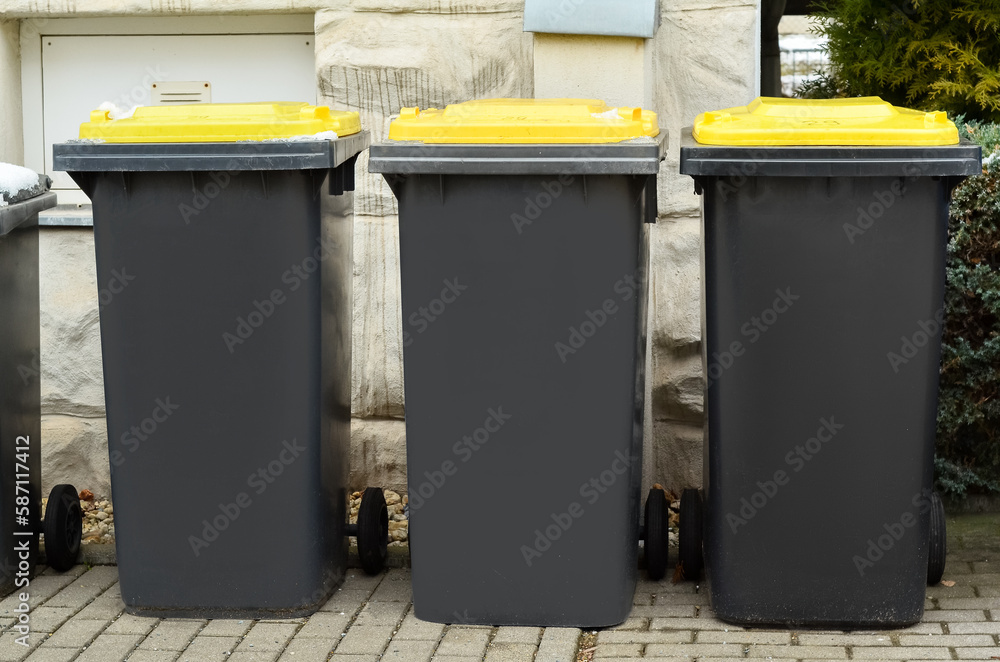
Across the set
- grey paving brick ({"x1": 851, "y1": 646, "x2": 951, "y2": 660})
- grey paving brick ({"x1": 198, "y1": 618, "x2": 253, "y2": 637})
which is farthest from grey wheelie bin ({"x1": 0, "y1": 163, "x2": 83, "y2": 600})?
grey paving brick ({"x1": 851, "y1": 646, "x2": 951, "y2": 660})

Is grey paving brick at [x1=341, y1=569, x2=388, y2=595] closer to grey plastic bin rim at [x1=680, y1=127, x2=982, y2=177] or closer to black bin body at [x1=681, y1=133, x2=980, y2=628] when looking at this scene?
black bin body at [x1=681, y1=133, x2=980, y2=628]

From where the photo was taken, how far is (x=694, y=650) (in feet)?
11.3

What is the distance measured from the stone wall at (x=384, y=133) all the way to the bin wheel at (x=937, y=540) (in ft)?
4.09

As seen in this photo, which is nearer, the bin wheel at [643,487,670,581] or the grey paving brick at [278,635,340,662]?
the grey paving brick at [278,635,340,662]

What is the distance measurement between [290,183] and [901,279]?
69.0 inches

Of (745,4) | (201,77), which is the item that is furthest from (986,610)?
(201,77)

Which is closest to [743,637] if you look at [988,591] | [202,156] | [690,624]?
[690,624]

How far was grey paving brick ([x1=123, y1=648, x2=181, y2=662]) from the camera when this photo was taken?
3410mm

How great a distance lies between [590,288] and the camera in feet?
11.1

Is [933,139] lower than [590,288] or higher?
higher

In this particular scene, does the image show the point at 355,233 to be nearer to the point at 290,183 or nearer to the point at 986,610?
the point at 290,183

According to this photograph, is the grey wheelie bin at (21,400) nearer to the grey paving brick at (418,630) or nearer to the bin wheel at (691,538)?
the grey paving brick at (418,630)

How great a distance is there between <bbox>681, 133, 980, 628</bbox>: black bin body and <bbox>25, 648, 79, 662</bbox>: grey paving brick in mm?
1917

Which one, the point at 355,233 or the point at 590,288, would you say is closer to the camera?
the point at 590,288
